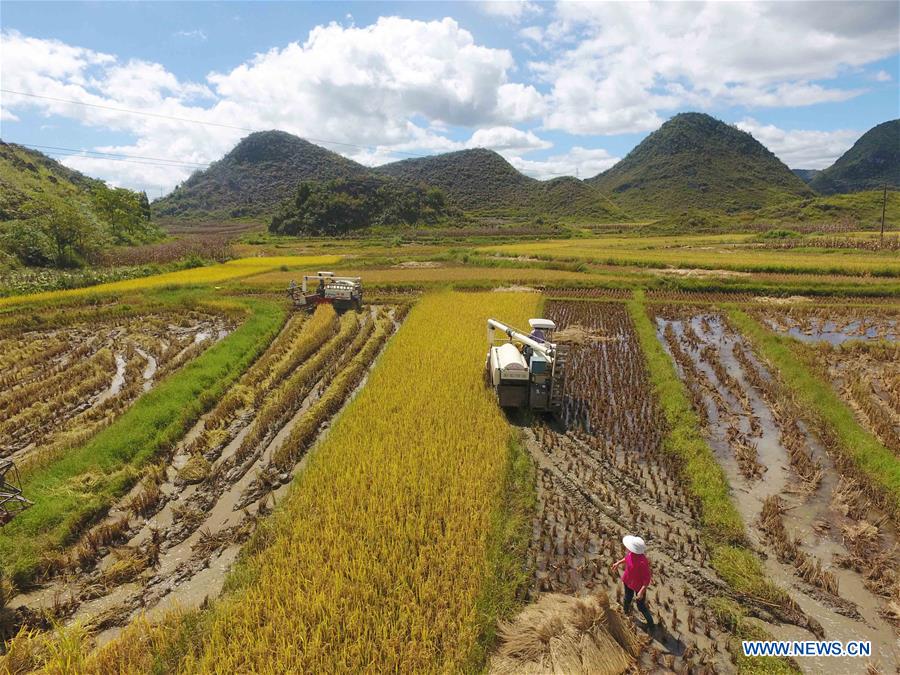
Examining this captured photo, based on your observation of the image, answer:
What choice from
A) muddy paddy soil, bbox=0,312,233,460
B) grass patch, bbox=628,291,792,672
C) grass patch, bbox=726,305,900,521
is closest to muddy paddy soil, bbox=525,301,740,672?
grass patch, bbox=628,291,792,672

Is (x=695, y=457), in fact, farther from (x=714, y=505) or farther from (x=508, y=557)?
(x=508, y=557)

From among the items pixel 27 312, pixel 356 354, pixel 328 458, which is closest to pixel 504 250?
pixel 356 354

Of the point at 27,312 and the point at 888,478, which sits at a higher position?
the point at 27,312

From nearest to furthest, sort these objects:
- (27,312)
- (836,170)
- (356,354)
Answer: (356,354) < (27,312) < (836,170)

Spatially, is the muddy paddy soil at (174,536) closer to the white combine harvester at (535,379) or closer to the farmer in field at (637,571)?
the white combine harvester at (535,379)

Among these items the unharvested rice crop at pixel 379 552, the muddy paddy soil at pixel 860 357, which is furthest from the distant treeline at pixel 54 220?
the muddy paddy soil at pixel 860 357

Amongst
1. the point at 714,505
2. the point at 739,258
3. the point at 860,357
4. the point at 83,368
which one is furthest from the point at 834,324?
the point at 83,368

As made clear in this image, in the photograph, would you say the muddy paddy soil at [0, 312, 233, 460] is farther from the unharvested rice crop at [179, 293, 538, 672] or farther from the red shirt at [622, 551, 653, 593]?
the red shirt at [622, 551, 653, 593]

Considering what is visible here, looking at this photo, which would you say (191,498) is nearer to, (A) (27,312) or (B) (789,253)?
(A) (27,312)
